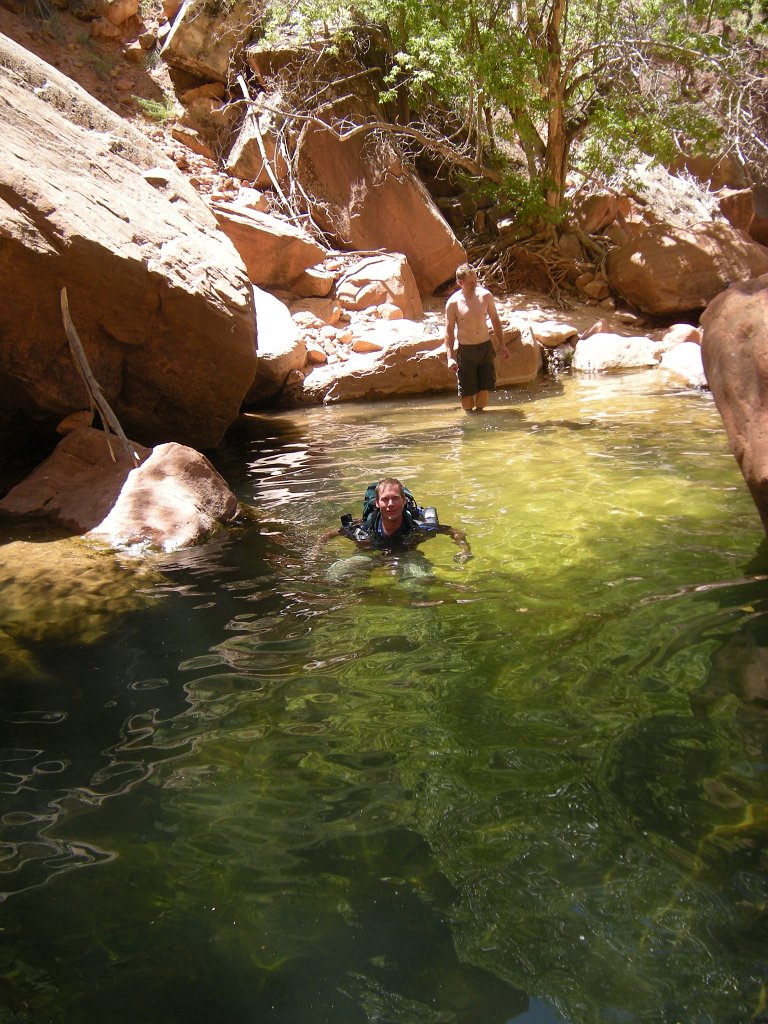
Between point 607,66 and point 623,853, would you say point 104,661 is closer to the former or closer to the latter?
point 623,853

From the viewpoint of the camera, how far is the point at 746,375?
3990 millimetres

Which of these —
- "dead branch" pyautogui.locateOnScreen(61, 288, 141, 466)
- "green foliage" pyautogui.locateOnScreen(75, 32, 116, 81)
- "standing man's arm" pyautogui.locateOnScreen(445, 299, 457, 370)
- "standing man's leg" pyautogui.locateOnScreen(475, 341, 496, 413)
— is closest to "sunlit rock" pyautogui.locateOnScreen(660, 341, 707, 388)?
"standing man's leg" pyautogui.locateOnScreen(475, 341, 496, 413)

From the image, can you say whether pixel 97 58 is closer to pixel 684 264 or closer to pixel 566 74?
pixel 566 74

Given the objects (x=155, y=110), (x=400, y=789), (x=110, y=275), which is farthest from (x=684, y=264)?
(x=400, y=789)

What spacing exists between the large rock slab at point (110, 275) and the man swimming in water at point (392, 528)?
308 centimetres

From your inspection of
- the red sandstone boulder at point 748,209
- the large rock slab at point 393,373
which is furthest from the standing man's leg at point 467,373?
the red sandstone boulder at point 748,209

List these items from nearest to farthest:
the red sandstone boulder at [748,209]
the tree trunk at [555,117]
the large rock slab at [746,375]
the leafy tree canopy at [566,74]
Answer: the large rock slab at [746,375]
the leafy tree canopy at [566,74]
the tree trunk at [555,117]
the red sandstone boulder at [748,209]

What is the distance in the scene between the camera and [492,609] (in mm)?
4203

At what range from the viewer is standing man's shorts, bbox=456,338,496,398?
396 inches

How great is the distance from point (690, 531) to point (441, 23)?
36.9 feet

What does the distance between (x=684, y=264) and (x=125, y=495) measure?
43.5 ft

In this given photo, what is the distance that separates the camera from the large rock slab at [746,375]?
12.8ft

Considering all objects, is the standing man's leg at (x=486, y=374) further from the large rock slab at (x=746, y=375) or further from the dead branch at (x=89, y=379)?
the large rock slab at (x=746, y=375)

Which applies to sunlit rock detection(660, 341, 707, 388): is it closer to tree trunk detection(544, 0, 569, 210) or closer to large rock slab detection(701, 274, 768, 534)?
tree trunk detection(544, 0, 569, 210)
